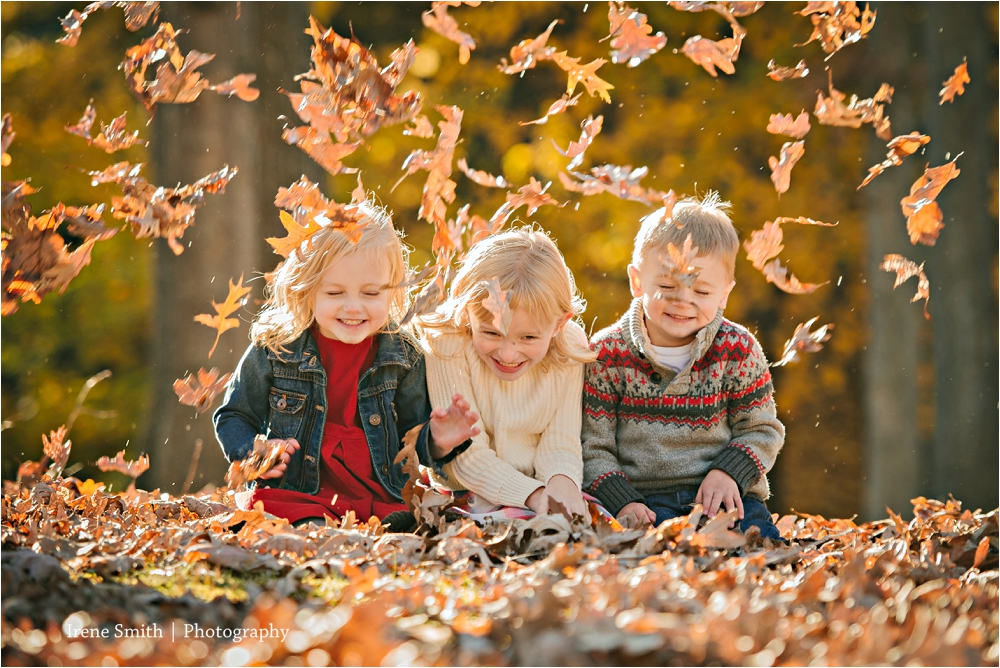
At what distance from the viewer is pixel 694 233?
347cm

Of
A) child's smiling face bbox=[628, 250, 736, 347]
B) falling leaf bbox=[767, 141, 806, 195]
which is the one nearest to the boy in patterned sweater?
child's smiling face bbox=[628, 250, 736, 347]

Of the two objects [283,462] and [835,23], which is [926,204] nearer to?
[835,23]

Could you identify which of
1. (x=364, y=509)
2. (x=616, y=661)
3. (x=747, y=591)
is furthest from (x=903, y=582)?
(x=364, y=509)

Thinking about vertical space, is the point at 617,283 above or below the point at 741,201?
below

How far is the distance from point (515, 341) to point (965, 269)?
5581mm

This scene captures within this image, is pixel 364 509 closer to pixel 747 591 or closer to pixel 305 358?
pixel 305 358

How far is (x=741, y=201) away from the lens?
970cm

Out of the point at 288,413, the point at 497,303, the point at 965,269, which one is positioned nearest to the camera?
the point at 497,303

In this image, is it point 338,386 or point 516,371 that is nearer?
point 516,371

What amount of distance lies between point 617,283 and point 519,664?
8.53 m

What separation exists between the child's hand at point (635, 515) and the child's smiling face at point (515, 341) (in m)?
0.60

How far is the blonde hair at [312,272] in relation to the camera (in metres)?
3.38

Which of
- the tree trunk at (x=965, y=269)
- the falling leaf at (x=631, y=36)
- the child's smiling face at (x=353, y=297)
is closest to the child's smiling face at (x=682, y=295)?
the falling leaf at (x=631, y=36)

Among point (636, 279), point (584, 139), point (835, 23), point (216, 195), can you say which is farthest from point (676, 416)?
point (216, 195)
